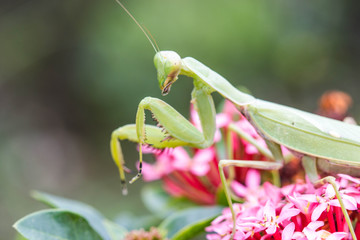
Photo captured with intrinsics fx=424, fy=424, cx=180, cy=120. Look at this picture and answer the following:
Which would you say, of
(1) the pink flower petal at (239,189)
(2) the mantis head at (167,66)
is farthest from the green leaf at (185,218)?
(2) the mantis head at (167,66)

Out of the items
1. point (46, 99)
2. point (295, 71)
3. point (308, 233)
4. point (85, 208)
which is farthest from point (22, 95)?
point (308, 233)

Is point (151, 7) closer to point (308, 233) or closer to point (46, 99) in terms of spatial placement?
point (46, 99)

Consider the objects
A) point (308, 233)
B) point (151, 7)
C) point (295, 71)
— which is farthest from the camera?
point (295, 71)

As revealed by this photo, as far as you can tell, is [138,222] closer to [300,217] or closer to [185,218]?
[185,218]

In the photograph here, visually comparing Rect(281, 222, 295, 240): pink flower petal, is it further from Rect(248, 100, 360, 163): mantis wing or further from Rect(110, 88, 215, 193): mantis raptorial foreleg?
Rect(110, 88, 215, 193): mantis raptorial foreleg

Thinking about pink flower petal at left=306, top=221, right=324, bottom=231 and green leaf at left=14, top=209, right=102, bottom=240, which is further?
green leaf at left=14, top=209, right=102, bottom=240

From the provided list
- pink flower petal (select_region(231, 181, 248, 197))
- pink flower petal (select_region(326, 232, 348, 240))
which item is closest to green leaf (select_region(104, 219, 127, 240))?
pink flower petal (select_region(231, 181, 248, 197))

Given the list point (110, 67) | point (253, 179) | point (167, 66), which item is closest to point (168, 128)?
point (167, 66)
